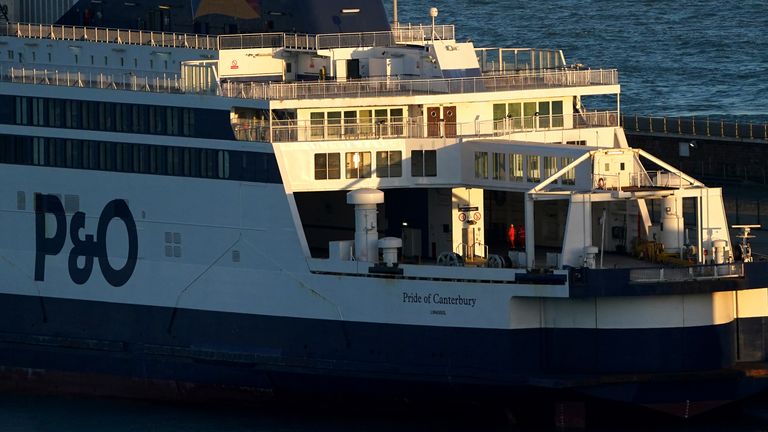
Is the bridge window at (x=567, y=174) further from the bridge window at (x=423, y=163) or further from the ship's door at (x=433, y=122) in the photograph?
the ship's door at (x=433, y=122)

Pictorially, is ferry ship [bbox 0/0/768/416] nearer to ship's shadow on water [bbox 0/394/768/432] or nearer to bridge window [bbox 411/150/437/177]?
bridge window [bbox 411/150/437/177]

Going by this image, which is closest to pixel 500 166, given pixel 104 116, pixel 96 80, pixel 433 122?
pixel 433 122

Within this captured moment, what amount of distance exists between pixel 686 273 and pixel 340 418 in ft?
26.0

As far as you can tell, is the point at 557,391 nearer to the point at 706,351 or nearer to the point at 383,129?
the point at 706,351

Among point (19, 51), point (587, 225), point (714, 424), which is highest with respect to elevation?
point (19, 51)

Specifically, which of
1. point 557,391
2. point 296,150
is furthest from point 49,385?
point 557,391

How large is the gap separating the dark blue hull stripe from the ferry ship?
0.15ft

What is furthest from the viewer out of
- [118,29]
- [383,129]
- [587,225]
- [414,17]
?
[414,17]

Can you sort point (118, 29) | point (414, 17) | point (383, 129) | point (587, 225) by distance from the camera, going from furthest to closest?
point (414, 17), point (118, 29), point (383, 129), point (587, 225)

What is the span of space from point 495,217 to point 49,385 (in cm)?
1048

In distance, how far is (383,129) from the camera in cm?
5559

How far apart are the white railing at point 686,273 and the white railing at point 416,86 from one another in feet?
23.2

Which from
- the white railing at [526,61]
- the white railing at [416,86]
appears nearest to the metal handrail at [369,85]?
the white railing at [416,86]

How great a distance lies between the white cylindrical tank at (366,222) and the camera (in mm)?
53469
